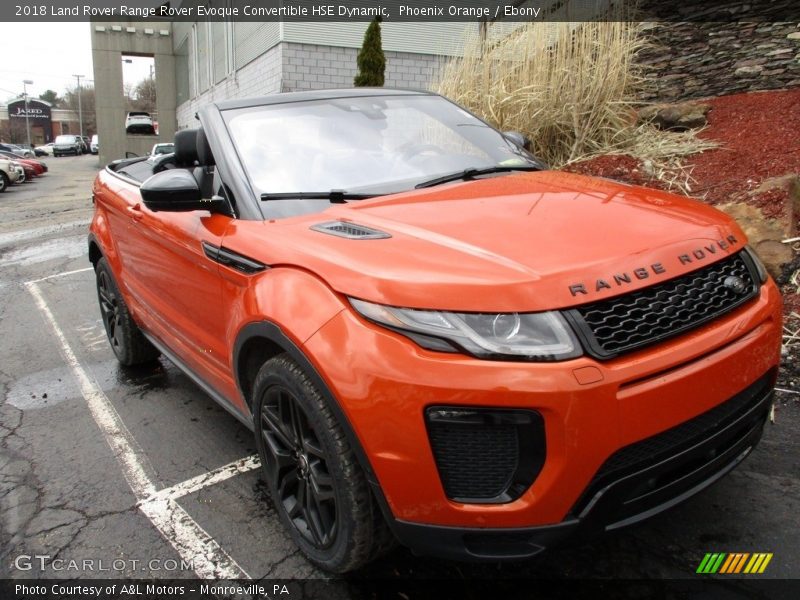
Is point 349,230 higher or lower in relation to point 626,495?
higher

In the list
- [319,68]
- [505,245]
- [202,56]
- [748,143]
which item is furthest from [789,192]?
[202,56]

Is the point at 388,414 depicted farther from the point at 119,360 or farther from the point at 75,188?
the point at 75,188

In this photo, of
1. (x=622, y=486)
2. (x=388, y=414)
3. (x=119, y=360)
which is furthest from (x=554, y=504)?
(x=119, y=360)

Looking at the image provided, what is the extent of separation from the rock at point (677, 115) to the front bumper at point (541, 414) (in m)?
5.28

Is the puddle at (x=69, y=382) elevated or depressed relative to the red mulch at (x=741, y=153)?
depressed

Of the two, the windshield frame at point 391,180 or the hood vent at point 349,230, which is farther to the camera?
the windshield frame at point 391,180

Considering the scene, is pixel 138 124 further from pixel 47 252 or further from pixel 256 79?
pixel 47 252

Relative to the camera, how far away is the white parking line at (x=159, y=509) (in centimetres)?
246

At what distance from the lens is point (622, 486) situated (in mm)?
1758

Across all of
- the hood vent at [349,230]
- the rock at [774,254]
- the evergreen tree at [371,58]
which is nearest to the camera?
the hood vent at [349,230]

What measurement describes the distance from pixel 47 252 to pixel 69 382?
622cm

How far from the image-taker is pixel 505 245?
196 centimetres

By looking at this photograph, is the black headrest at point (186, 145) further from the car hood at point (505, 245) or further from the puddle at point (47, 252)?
the puddle at point (47, 252)

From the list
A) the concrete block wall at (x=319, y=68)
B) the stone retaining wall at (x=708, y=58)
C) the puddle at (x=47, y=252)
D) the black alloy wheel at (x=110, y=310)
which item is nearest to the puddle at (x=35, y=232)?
the puddle at (x=47, y=252)
